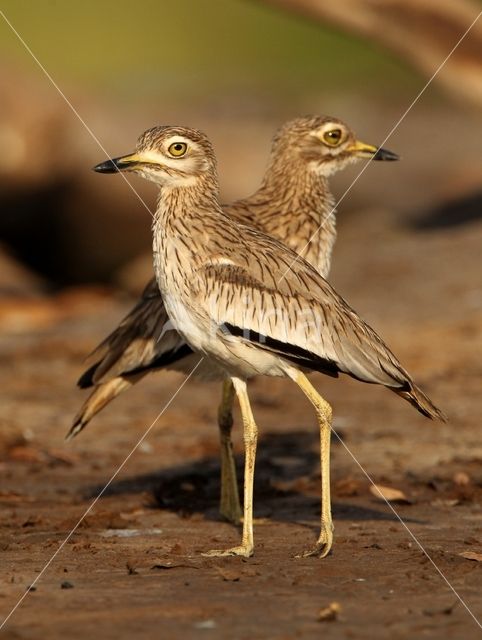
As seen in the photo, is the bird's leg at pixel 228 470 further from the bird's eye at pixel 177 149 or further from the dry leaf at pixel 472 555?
the dry leaf at pixel 472 555

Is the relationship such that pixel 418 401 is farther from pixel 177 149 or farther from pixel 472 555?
pixel 177 149

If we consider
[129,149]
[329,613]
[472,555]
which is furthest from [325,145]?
[129,149]

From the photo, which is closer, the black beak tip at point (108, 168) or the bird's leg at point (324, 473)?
the bird's leg at point (324, 473)

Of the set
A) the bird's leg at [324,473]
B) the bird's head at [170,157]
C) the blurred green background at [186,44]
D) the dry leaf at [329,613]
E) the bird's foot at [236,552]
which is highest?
the blurred green background at [186,44]

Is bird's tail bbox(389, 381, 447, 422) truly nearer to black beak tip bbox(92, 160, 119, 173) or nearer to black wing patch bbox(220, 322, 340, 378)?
black wing patch bbox(220, 322, 340, 378)

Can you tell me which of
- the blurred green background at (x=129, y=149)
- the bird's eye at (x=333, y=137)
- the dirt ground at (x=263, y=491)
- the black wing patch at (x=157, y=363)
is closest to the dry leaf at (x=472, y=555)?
the dirt ground at (x=263, y=491)

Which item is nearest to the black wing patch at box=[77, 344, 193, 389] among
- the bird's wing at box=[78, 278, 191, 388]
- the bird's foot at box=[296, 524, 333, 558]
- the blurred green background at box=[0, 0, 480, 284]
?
the bird's wing at box=[78, 278, 191, 388]
